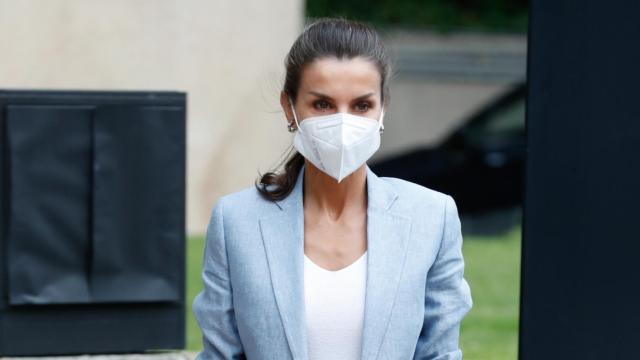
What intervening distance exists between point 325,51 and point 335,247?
1.45 feet

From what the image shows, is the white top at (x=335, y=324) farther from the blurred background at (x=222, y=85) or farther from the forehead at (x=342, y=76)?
the blurred background at (x=222, y=85)

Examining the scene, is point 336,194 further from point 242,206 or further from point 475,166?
point 475,166

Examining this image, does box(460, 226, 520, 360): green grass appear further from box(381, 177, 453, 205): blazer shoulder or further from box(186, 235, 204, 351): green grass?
box(381, 177, 453, 205): blazer shoulder

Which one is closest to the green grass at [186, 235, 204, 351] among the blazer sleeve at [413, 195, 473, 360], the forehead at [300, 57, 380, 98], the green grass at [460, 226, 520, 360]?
the green grass at [460, 226, 520, 360]

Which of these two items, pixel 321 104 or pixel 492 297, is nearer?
pixel 321 104

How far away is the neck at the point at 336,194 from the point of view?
299 cm

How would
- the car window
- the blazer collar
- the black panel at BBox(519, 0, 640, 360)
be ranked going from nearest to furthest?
the blazer collar → the black panel at BBox(519, 0, 640, 360) → the car window

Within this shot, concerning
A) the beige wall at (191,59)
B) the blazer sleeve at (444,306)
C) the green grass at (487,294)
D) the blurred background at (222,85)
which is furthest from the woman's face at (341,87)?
the beige wall at (191,59)

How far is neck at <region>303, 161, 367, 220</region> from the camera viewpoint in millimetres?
2988

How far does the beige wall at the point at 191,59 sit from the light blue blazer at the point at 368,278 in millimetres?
8764

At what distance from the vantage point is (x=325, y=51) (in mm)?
2932

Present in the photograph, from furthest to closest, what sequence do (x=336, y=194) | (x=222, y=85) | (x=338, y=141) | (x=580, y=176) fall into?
(x=222, y=85)
(x=580, y=176)
(x=336, y=194)
(x=338, y=141)

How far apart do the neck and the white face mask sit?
5 centimetres

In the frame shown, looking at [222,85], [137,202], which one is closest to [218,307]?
[137,202]
